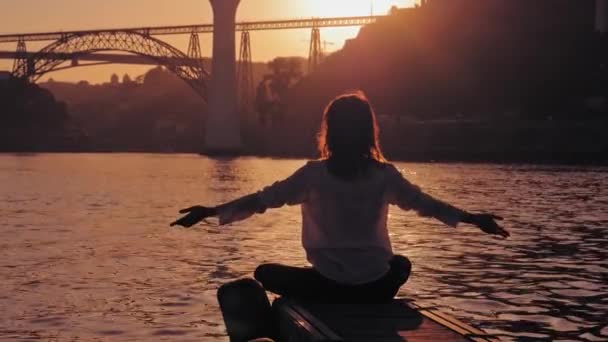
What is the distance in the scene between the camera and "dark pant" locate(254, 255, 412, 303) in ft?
28.0

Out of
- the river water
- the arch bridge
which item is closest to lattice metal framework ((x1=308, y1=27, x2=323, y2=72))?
the arch bridge

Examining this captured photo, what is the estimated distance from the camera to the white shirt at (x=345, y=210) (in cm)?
820

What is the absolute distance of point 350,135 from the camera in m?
8.08

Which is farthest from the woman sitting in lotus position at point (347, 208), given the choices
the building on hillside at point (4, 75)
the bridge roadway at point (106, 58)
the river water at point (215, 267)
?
the building on hillside at point (4, 75)

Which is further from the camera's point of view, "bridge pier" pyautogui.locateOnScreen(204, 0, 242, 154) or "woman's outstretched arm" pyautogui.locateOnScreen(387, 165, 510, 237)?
"bridge pier" pyautogui.locateOnScreen(204, 0, 242, 154)

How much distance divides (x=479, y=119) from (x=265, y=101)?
96.8 feet

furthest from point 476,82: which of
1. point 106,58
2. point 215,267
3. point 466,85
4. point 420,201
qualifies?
point 420,201

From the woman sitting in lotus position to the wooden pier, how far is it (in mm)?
204

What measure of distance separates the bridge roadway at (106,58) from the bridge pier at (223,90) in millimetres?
3613

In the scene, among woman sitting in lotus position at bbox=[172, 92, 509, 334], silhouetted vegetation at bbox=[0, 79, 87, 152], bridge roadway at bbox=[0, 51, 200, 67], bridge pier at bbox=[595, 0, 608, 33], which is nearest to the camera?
woman sitting in lotus position at bbox=[172, 92, 509, 334]

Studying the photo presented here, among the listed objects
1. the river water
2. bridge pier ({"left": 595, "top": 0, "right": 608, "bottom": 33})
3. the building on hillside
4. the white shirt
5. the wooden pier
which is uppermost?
bridge pier ({"left": 595, "top": 0, "right": 608, "bottom": 33})

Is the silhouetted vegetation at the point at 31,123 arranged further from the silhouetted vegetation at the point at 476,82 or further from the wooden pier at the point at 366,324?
the wooden pier at the point at 366,324

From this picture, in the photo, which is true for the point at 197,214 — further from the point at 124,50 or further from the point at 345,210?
the point at 124,50

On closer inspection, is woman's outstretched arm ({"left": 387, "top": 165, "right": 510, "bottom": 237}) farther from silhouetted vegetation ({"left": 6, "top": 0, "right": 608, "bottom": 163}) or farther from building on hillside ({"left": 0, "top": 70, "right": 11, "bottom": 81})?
building on hillside ({"left": 0, "top": 70, "right": 11, "bottom": 81})
